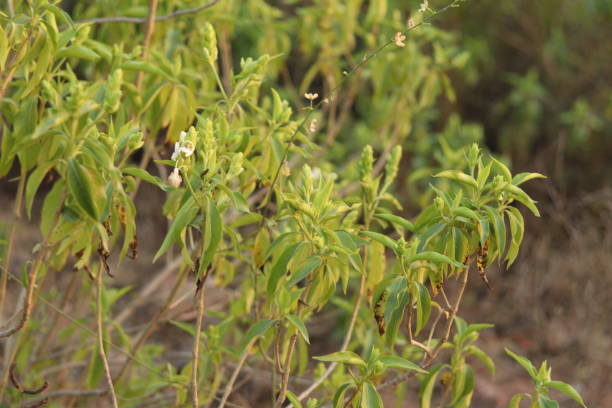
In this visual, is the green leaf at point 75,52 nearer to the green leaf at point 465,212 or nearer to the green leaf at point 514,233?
the green leaf at point 465,212

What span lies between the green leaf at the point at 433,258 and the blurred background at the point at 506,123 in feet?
4.29

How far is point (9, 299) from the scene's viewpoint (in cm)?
419

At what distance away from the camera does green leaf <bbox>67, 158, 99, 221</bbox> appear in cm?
139

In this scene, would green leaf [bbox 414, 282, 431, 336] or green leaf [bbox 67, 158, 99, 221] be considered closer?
green leaf [bbox 67, 158, 99, 221]

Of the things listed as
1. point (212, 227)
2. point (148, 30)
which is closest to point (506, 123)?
point (148, 30)

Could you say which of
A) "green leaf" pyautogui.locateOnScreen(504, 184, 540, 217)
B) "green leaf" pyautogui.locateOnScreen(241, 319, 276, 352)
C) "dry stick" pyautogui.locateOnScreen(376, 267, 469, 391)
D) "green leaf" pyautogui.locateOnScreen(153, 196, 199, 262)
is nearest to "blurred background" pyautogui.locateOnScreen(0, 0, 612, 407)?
"dry stick" pyautogui.locateOnScreen(376, 267, 469, 391)

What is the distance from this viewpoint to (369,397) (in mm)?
1638

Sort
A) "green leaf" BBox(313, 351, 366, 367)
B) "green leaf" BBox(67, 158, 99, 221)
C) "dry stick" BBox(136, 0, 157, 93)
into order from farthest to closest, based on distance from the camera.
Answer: "dry stick" BBox(136, 0, 157, 93) → "green leaf" BBox(313, 351, 366, 367) → "green leaf" BBox(67, 158, 99, 221)

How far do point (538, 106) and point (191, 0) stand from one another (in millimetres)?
3317

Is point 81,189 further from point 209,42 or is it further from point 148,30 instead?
point 148,30

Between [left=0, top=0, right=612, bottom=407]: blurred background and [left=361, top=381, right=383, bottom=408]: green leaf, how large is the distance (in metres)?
1.30

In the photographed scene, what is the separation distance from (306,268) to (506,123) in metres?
4.25

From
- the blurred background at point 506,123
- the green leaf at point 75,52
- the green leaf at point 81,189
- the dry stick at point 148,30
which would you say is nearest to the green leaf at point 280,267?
the green leaf at point 81,189

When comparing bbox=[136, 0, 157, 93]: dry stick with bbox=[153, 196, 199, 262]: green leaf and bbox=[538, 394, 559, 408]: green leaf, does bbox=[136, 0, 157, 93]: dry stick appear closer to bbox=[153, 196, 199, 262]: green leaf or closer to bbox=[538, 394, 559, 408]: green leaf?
bbox=[153, 196, 199, 262]: green leaf
